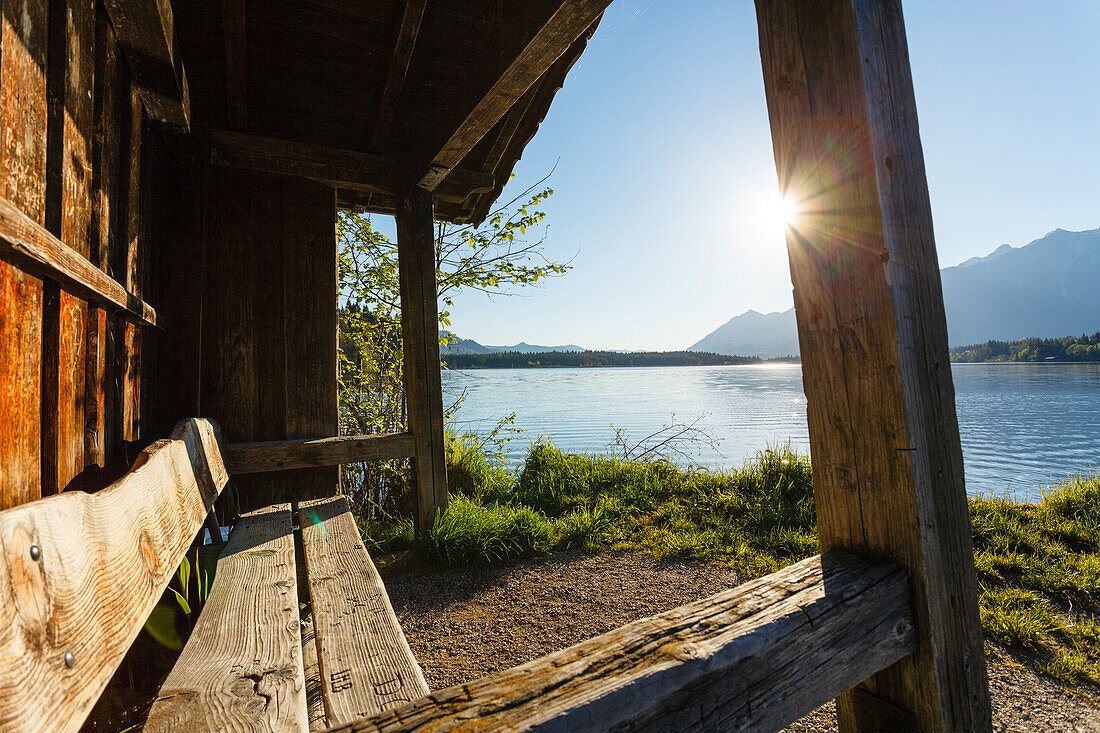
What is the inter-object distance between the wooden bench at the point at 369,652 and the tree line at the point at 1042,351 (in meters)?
41.3

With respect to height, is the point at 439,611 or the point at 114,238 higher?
the point at 114,238

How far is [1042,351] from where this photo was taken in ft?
166

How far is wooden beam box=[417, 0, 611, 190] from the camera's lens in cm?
165

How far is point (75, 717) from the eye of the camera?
65 cm

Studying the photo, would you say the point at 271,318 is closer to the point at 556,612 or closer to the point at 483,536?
the point at 483,536

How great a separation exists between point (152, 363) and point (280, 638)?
1.87 meters

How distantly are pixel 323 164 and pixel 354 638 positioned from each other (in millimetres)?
2789

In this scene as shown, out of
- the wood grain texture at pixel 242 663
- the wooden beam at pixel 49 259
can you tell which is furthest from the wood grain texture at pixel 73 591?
the wooden beam at pixel 49 259

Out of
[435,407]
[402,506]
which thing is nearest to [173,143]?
[435,407]

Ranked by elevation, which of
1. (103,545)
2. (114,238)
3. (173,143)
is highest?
(173,143)

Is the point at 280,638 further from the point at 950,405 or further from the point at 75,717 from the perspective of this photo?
the point at 950,405

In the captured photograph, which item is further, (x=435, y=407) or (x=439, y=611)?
(x=435, y=407)

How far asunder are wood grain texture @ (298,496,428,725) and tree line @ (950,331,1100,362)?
41494mm

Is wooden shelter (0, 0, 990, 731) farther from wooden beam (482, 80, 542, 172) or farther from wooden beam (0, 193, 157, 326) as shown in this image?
wooden beam (482, 80, 542, 172)
